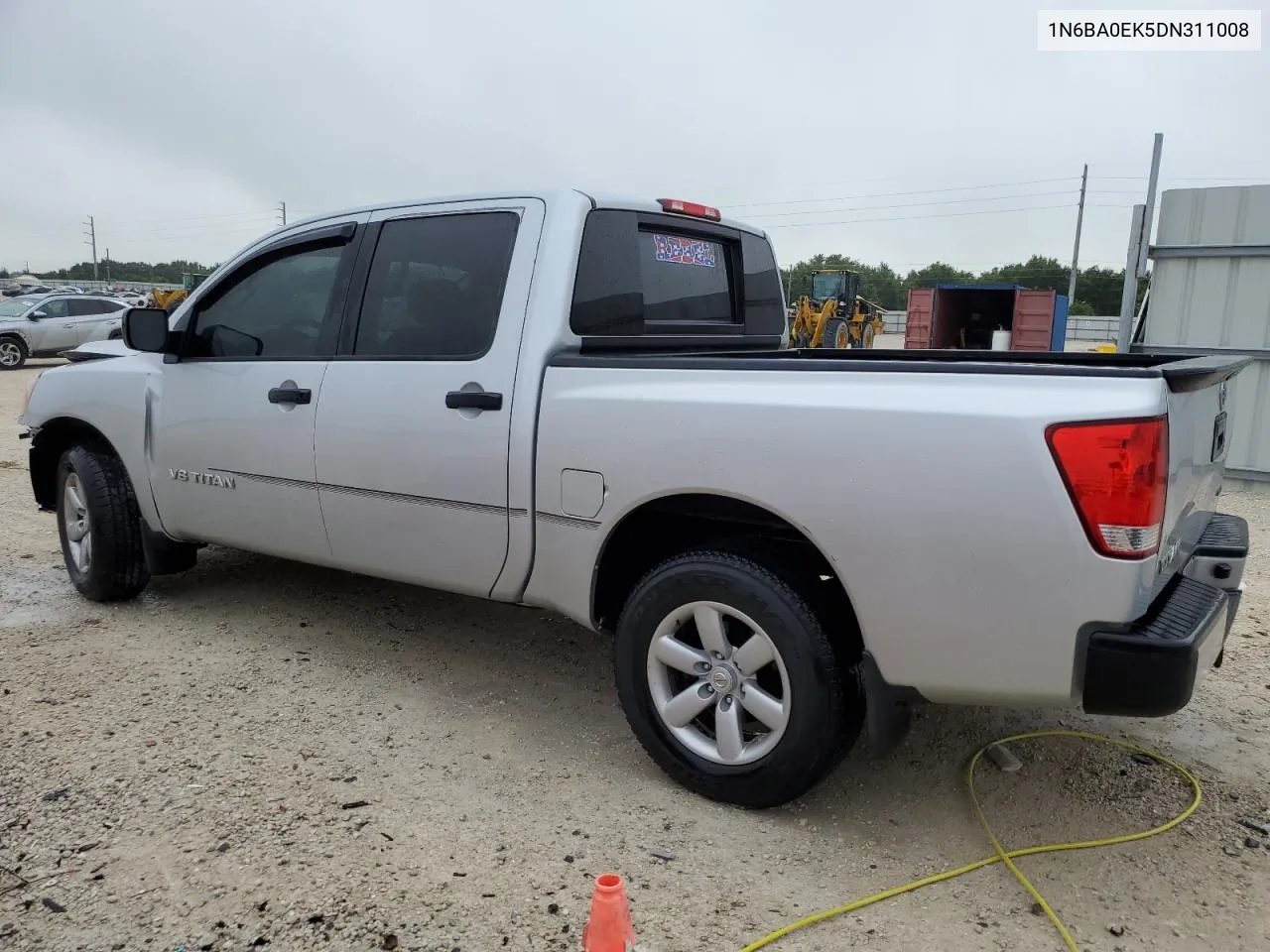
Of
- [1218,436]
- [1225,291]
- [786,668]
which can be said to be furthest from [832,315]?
[786,668]

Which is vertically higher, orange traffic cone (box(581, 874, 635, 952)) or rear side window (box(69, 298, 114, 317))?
rear side window (box(69, 298, 114, 317))

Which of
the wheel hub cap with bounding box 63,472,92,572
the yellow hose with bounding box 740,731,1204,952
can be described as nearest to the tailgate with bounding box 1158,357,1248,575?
the yellow hose with bounding box 740,731,1204,952

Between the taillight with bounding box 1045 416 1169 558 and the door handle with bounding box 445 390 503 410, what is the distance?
1.76m

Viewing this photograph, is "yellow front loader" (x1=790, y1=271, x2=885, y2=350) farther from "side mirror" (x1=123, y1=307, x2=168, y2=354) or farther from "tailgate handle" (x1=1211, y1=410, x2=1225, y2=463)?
"tailgate handle" (x1=1211, y1=410, x2=1225, y2=463)

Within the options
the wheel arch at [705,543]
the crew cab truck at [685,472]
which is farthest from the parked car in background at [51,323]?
the wheel arch at [705,543]

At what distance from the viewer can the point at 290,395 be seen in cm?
382

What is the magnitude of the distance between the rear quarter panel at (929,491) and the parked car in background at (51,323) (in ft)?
69.2

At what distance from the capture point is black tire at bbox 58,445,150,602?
4.57m

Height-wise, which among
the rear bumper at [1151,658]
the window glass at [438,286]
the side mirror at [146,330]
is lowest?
the rear bumper at [1151,658]

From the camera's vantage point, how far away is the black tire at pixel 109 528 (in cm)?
457

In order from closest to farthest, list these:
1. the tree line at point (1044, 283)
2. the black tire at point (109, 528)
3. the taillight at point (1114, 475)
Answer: the taillight at point (1114, 475) < the black tire at point (109, 528) < the tree line at point (1044, 283)

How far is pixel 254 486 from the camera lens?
13.2ft

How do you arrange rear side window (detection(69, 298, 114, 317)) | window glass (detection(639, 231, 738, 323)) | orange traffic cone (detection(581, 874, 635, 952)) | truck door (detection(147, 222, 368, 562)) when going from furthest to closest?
1. rear side window (detection(69, 298, 114, 317))
2. truck door (detection(147, 222, 368, 562))
3. window glass (detection(639, 231, 738, 323))
4. orange traffic cone (detection(581, 874, 635, 952))

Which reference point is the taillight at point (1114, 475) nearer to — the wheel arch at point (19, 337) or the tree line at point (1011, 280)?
the wheel arch at point (19, 337)
